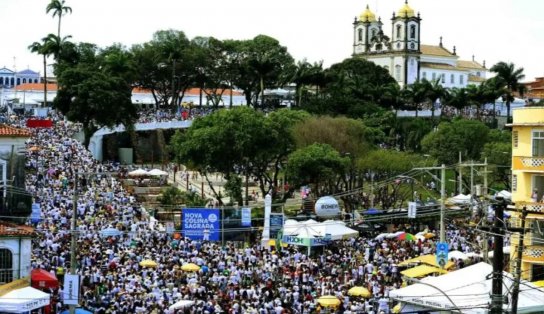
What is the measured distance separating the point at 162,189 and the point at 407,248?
71.4ft

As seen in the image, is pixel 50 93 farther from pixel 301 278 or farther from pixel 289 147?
pixel 301 278

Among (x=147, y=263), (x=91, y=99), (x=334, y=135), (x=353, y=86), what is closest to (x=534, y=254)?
(x=147, y=263)

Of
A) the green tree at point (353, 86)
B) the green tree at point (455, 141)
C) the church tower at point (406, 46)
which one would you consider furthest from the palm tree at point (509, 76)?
the church tower at point (406, 46)

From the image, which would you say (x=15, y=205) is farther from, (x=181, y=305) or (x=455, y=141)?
(x=455, y=141)

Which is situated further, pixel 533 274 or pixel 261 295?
pixel 533 274

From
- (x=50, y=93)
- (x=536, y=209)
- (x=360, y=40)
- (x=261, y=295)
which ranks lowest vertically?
(x=261, y=295)

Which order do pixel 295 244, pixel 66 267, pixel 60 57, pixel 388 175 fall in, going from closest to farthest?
pixel 66 267 < pixel 295 244 < pixel 388 175 < pixel 60 57

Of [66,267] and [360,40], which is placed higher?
[360,40]

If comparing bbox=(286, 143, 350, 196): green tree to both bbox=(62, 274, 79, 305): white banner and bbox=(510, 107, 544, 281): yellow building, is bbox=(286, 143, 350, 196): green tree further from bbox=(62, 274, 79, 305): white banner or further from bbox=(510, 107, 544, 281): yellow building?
bbox=(62, 274, 79, 305): white banner

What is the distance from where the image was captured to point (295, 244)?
4162 centimetres

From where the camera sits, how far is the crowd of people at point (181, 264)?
3073 cm

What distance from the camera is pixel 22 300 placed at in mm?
27172

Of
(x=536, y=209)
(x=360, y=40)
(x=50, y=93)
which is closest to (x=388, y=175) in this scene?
(x=536, y=209)

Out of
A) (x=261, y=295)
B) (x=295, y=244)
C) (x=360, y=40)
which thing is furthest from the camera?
(x=360, y=40)
